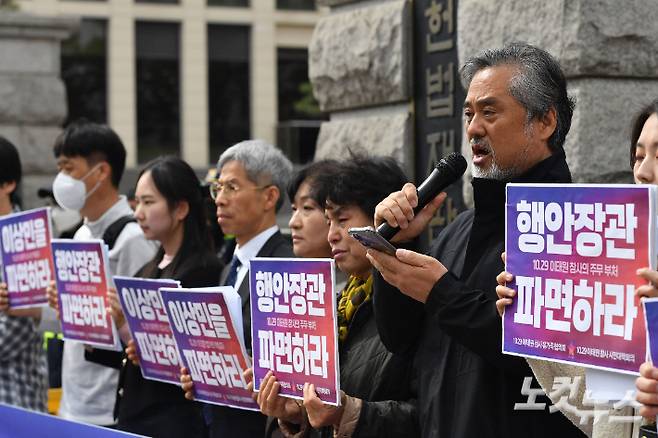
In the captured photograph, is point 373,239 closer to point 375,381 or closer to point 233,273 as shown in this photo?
point 375,381

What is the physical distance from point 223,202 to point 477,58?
1.65m

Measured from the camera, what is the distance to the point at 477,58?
11.3 ft

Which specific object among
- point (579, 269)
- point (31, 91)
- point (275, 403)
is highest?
point (31, 91)

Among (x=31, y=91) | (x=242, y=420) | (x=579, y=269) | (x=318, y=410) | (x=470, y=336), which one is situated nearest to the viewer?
(x=579, y=269)

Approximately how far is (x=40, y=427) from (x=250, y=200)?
1.17 metres

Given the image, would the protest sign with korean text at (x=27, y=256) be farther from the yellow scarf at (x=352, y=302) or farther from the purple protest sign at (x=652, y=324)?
the purple protest sign at (x=652, y=324)

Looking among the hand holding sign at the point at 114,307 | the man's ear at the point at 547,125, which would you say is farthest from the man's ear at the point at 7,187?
the man's ear at the point at 547,125

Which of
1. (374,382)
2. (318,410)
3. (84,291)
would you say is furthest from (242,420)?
(84,291)

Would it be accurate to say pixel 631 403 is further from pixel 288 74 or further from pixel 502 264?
pixel 288 74

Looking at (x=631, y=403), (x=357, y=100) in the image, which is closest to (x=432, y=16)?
(x=357, y=100)

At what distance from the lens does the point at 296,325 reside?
12.0 ft

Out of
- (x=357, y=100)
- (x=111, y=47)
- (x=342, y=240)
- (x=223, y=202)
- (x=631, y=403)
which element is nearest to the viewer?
(x=631, y=403)

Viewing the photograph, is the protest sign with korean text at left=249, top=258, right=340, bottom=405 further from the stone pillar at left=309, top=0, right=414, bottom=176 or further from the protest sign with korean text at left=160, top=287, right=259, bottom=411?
the stone pillar at left=309, top=0, right=414, bottom=176

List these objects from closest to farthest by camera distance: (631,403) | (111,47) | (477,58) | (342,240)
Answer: (631,403)
(477,58)
(342,240)
(111,47)
